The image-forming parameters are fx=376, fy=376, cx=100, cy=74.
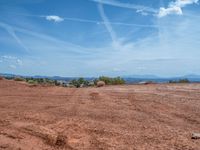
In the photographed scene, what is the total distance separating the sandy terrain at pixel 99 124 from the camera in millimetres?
9469

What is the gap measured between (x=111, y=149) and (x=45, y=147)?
1.69 metres

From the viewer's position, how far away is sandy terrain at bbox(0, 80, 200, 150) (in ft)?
31.1

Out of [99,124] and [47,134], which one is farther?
[99,124]

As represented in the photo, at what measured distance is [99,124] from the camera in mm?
11953

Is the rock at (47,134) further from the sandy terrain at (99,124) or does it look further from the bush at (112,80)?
the bush at (112,80)

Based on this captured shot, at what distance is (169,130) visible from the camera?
11.0m

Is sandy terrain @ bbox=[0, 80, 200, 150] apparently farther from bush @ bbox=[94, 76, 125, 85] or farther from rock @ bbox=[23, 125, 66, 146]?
bush @ bbox=[94, 76, 125, 85]

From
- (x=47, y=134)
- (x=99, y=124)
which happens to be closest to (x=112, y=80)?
(x=99, y=124)

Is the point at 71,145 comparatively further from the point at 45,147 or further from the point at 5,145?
the point at 5,145

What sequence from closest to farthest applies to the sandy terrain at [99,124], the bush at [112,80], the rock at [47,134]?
the sandy terrain at [99,124] < the rock at [47,134] < the bush at [112,80]

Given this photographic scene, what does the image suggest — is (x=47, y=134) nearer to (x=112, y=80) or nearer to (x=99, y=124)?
(x=99, y=124)

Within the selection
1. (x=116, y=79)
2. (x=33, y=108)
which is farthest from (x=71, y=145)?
(x=116, y=79)

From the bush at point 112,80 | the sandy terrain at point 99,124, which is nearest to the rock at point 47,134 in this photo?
the sandy terrain at point 99,124

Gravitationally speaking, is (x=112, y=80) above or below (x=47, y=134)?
above
